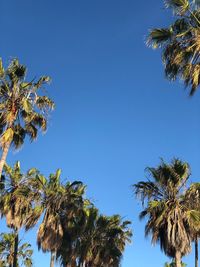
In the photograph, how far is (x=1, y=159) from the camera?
24.9 m

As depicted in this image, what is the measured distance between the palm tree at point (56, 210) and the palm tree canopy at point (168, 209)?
33.4 feet

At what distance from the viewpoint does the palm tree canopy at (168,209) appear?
1042 inches

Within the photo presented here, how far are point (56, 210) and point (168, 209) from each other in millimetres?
12923

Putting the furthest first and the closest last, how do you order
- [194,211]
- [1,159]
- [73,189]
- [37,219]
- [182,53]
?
1. [73,189]
2. [37,219]
3. [194,211]
4. [1,159]
5. [182,53]

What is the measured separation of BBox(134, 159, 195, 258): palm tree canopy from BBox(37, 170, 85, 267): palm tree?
33.4ft

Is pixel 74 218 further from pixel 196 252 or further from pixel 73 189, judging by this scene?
pixel 196 252

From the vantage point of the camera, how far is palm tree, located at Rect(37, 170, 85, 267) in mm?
36219

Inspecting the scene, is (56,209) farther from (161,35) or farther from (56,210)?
(161,35)

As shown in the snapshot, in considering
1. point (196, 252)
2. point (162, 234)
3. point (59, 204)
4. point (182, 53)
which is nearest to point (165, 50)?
point (182, 53)

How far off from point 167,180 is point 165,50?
32.2 feet

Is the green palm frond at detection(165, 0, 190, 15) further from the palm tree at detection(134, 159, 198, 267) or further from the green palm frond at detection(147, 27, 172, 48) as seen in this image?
the palm tree at detection(134, 159, 198, 267)

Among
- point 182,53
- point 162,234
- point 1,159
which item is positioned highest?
point 182,53

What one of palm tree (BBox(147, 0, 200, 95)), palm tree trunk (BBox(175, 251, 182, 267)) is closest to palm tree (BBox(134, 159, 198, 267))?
palm tree trunk (BBox(175, 251, 182, 267))

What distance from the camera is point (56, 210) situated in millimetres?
37781
